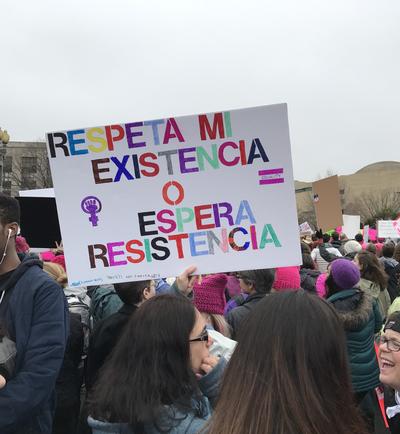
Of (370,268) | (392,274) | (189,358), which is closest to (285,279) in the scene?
(370,268)

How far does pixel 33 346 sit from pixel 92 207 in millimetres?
895

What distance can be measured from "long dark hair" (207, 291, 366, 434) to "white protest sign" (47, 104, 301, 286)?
53.9 inches

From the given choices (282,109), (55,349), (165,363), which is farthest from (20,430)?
(282,109)

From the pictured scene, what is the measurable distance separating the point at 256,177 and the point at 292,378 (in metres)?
1.67

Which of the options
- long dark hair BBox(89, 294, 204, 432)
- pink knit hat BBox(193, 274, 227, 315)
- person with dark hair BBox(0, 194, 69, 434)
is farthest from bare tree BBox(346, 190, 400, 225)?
long dark hair BBox(89, 294, 204, 432)

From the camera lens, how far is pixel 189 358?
7.19ft

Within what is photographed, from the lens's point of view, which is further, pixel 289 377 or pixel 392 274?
pixel 392 274

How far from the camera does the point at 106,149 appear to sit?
3.03 m

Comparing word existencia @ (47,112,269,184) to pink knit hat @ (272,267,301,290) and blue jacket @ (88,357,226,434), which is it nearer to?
blue jacket @ (88,357,226,434)

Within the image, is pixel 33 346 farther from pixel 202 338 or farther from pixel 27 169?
pixel 27 169

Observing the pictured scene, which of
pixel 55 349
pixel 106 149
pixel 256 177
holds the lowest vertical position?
pixel 55 349

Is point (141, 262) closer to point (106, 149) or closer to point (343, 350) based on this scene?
point (106, 149)

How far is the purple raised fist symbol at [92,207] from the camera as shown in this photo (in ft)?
9.80

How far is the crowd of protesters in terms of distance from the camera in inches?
56.8
